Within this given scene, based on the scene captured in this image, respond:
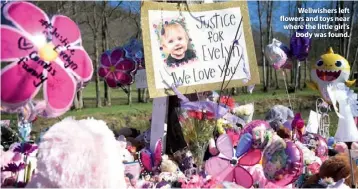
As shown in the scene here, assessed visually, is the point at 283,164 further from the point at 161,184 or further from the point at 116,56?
the point at 116,56

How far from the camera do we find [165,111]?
3961mm

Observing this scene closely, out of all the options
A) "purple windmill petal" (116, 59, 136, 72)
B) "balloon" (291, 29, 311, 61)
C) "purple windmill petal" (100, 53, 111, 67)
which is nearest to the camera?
"purple windmill petal" (116, 59, 136, 72)

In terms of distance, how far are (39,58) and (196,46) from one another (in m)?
1.72

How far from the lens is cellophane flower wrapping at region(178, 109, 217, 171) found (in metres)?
3.04

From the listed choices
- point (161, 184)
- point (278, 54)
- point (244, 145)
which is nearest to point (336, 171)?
point (244, 145)

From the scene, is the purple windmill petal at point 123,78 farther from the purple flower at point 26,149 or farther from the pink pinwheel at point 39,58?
the pink pinwheel at point 39,58

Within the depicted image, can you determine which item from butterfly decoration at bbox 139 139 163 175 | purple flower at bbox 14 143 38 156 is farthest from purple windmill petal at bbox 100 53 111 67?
purple flower at bbox 14 143 38 156

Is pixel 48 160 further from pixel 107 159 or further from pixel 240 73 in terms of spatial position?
pixel 240 73

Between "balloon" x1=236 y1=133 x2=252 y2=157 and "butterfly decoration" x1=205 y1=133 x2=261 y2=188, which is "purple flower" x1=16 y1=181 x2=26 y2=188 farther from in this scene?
"balloon" x1=236 y1=133 x2=252 y2=157

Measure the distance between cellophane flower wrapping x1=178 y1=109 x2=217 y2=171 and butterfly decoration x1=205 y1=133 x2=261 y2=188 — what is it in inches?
8.2

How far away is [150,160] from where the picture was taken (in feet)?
11.3

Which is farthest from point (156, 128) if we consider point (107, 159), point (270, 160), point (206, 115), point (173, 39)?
point (107, 159)

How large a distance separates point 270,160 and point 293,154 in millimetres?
134

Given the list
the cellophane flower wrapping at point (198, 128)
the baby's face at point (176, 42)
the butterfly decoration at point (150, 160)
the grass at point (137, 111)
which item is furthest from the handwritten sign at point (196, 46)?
the grass at point (137, 111)
